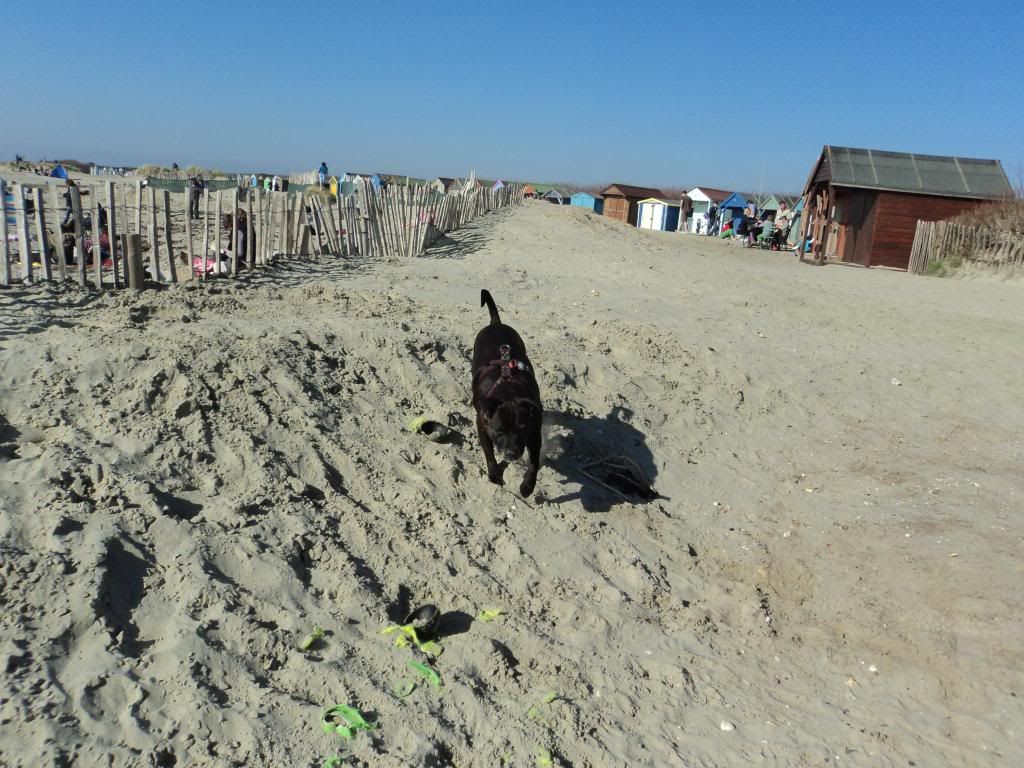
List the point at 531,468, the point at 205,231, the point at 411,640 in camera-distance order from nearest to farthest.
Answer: the point at 411,640 < the point at 531,468 < the point at 205,231

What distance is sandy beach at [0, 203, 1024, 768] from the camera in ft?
10.5

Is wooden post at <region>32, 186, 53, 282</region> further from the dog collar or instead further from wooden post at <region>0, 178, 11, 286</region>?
the dog collar

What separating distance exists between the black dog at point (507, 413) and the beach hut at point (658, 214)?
161 ft

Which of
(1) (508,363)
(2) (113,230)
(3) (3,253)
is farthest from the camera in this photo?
(2) (113,230)

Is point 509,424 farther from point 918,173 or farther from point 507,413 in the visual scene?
point 918,173

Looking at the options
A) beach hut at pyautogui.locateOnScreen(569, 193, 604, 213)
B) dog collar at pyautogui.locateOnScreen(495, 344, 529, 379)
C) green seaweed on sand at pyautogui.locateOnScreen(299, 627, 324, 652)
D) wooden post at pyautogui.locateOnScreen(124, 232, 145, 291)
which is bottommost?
green seaweed on sand at pyautogui.locateOnScreen(299, 627, 324, 652)

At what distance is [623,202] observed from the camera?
5244 cm

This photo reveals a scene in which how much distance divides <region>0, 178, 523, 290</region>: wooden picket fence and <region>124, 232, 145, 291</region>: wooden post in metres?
0.06

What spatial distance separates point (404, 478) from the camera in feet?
17.7

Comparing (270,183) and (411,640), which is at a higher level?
(270,183)

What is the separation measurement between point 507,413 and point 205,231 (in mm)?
6506

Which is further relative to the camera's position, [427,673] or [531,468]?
[531,468]

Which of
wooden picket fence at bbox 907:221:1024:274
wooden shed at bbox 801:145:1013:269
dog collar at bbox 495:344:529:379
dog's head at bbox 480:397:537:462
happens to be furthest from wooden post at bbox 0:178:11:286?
wooden shed at bbox 801:145:1013:269

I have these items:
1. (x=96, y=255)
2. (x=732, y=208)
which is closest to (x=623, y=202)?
(x=732, y=208)
